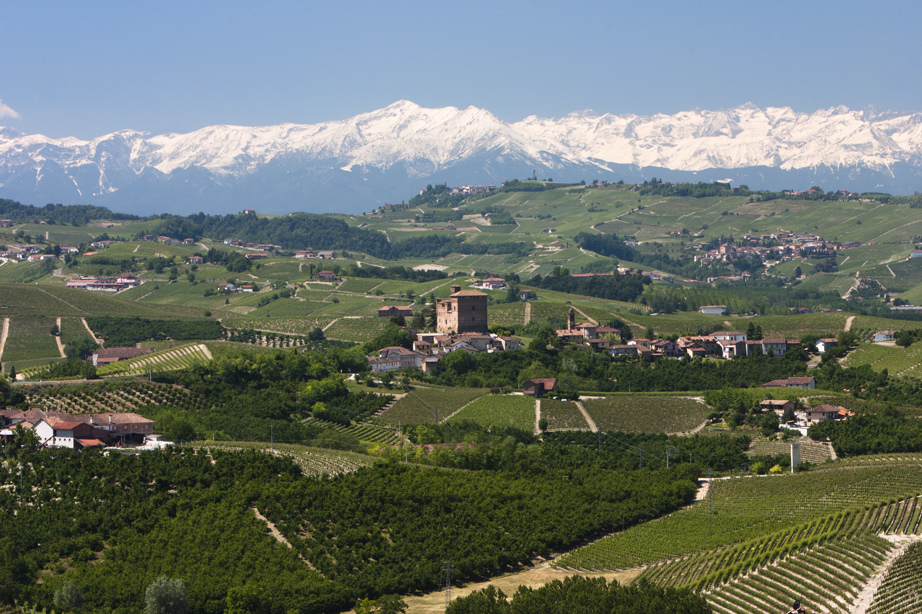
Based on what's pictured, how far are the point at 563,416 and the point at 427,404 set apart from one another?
9926 mm

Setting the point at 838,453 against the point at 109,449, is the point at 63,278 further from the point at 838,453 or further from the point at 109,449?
the point at 838,453

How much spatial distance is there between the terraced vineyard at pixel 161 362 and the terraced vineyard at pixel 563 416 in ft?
89.2

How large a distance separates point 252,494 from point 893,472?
3330cm

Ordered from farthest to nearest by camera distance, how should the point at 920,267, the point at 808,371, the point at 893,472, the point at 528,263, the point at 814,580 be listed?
the point at 528,263
the point at 920,267
the point at 808,371
the point at 893,472
the point at 814,580

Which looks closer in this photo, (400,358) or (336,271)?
(400,358)

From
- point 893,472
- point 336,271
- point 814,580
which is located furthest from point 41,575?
point 336,271

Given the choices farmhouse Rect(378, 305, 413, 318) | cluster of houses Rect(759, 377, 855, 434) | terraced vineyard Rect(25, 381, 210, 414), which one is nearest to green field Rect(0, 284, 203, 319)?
farmhouse Rect(378, 305, 413, 318)

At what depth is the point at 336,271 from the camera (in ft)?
526

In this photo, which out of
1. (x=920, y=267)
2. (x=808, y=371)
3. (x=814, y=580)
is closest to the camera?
(x=814, y=580)

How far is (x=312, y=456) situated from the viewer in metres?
60.1

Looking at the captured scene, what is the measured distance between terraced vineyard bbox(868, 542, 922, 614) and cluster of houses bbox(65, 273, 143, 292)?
422ft

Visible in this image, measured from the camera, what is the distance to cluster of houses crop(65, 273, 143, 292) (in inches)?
5969

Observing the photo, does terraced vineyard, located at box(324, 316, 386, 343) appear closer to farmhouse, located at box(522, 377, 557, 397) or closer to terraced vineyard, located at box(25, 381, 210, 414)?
farmhouse, located at box(522, 377, 557, 397)

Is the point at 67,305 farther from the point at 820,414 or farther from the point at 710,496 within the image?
the point at 710,496
